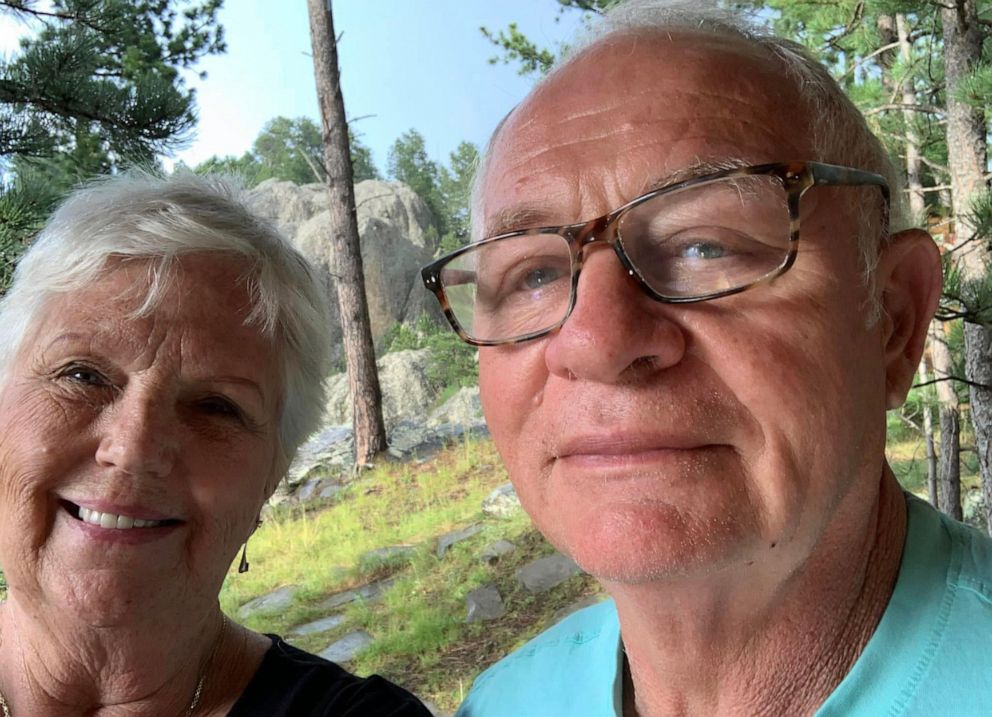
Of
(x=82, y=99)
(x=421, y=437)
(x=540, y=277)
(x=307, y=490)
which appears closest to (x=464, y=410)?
(x=421, y=437)

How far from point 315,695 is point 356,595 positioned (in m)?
1.30

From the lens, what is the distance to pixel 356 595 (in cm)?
235

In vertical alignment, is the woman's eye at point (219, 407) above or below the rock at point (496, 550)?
above

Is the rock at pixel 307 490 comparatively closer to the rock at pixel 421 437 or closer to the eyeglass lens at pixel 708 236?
the rock at pixel 421 437

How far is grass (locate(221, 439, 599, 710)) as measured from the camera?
2.07 m

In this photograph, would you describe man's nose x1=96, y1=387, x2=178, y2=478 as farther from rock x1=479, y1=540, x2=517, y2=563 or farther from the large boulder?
the large boulder

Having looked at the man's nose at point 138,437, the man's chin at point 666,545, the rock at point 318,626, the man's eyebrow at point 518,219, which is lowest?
the rock at point 318,626

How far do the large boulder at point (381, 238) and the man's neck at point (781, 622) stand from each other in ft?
8.82

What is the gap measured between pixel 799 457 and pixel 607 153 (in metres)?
0.34

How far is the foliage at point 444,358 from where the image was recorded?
2.77m

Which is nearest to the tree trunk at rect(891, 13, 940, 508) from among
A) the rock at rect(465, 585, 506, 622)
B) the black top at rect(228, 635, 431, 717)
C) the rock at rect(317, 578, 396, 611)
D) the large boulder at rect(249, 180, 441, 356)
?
the rock at rect(465, 585, 506, 622)

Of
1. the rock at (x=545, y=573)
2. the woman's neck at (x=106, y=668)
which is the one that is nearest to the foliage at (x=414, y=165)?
the rock at (x=545, y=573)

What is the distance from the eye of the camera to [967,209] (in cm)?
198

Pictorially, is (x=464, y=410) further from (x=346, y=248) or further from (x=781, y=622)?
(x=781, y=622)
